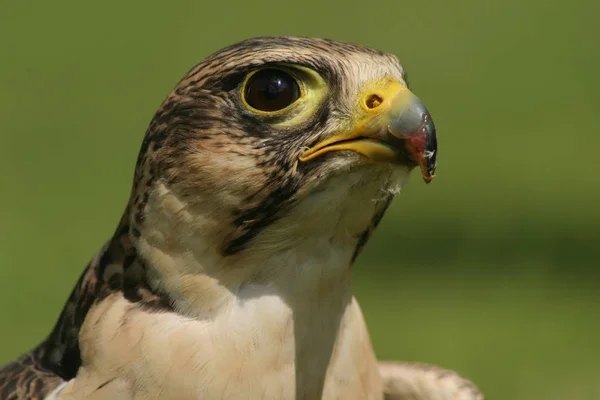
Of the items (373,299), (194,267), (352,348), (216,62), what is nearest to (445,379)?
(352,348)

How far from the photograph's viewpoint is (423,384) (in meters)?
3.60

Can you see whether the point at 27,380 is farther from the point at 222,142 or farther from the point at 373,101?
the point at 373,101

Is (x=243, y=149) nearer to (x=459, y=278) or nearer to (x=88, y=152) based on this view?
(x=459, y=278)

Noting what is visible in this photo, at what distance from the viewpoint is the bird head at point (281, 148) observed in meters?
2.62

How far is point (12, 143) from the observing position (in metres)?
8.50

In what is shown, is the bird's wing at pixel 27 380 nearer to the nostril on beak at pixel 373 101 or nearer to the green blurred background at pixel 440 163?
the nostril on beak at pixel 373 101

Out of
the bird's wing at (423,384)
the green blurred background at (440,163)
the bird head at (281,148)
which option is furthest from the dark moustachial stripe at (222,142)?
the green blurred background at (440,163)

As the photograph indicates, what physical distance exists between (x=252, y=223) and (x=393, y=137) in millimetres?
411

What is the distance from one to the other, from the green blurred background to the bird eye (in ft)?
11.0

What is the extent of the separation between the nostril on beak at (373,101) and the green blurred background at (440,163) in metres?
3.31

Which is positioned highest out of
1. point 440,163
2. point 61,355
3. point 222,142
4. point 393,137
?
point 393,137

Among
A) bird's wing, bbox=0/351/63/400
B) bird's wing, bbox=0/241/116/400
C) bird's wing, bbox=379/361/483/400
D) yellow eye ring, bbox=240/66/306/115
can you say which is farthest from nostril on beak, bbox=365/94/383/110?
bird's wing, bbox=379/361/483/400

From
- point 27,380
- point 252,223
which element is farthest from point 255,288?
point 27,380

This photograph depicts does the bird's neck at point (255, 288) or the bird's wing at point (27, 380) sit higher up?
the bird's neck at point (255, 288)
